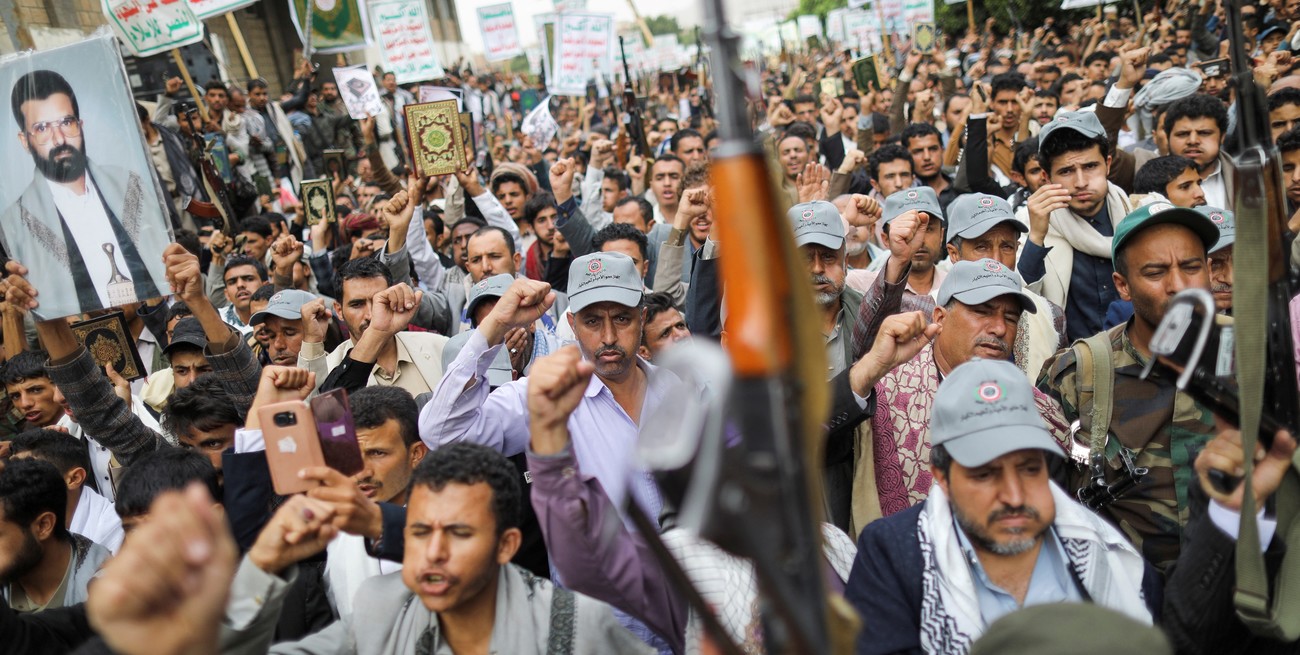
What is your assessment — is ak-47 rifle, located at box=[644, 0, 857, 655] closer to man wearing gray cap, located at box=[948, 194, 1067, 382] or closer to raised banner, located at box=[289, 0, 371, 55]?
man wearing gray cap, located at box=[948, 194, 1067, 382]

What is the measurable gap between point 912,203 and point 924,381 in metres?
1.62

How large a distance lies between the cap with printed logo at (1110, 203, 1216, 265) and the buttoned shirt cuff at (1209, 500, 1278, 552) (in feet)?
4.13

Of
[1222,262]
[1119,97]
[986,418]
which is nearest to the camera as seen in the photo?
[986,418]

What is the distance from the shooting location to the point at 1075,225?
15.2 ft

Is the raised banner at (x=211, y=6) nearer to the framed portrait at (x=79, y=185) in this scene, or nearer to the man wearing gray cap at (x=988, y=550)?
the framed portrait at (x=79, y=185)

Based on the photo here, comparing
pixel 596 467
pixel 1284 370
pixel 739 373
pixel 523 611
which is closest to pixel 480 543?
pixel 523 611

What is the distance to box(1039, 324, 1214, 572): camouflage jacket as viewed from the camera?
112 inches

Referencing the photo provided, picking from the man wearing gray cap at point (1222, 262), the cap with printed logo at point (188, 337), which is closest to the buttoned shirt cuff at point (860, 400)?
the man wearing gray cap at point (1222, 262)

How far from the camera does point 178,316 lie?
5980 millimetres

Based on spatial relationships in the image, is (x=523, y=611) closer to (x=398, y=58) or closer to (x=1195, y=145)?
(x=1195, y=145)

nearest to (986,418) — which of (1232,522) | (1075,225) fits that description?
(1232,522)

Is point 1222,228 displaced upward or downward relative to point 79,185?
downward

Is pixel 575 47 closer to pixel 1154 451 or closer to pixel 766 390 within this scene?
pixel 1154 451

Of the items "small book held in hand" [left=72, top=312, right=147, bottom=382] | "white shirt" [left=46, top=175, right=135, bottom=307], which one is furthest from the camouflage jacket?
"small book held in hand" [left=72, top=312, right=147, bottom=382]
